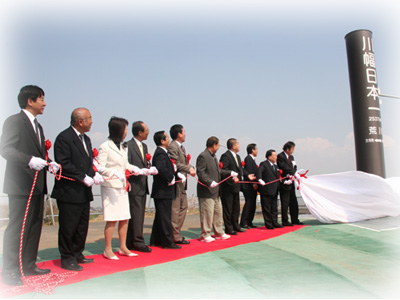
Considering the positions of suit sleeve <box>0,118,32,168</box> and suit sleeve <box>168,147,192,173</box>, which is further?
suit sleeve <box>168,147,192,173</box>

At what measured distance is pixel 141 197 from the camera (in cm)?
443

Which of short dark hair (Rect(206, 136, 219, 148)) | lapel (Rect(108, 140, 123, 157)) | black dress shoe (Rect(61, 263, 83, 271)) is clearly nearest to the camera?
black dress shoe (Rect(61, 263, 83, 271))

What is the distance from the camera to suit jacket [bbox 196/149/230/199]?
5.29 meters

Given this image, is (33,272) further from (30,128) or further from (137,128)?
(137,128)

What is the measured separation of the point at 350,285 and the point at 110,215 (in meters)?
2.61

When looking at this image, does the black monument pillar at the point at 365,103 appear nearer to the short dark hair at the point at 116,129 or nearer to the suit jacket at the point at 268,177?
the suit jacket at the point at 268,177

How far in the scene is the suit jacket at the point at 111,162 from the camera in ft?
12.7

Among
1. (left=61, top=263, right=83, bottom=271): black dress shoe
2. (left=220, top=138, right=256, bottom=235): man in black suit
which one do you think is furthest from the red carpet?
(left=220, top=138, right=256, bottom=235): man in black suit

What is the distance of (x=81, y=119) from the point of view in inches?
144

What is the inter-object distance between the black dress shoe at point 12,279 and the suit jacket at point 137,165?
1.74 meters

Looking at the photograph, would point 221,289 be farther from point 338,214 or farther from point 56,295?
point 338,214

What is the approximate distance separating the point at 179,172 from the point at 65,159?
2108 mm

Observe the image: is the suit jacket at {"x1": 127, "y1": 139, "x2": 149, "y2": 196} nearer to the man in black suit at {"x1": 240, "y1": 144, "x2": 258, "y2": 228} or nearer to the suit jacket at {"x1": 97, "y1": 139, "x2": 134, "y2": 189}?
the suit jacket at {"x1": 97, "y1": 139, "x2": 134, "y2": 189}

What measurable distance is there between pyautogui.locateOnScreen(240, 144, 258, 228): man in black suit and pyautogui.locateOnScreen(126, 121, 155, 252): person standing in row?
2.81 meters
